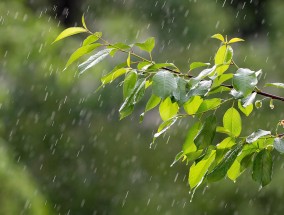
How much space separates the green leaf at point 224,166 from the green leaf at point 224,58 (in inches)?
6.7

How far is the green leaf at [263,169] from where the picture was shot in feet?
5.54

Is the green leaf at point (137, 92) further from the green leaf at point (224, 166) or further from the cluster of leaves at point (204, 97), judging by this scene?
the green leaf at point (224, 166)

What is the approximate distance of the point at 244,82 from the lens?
1564 millimetres

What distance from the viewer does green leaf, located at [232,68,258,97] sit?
1555 mm

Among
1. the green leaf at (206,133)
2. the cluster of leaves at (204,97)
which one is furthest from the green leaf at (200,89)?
the green leaf at (206,133)

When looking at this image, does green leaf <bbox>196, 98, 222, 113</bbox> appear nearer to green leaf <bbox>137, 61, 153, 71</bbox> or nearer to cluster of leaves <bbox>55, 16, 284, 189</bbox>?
cluster of leaves <bbox>55, 16, 284, 189</bbox>

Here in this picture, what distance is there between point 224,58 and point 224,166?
23 cm

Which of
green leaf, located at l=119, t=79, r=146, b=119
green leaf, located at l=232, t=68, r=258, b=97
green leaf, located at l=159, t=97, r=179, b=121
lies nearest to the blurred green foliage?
green leaf, located at l=159, t=97, r=179, b=121

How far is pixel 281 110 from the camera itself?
784 cm

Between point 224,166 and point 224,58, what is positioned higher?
point 224,58

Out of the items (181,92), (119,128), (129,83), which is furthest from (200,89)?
(119,128)

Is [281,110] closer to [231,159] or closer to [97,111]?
[97,111]

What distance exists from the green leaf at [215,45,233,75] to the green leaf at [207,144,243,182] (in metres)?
0.17

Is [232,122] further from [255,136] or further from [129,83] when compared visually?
[129,83]
